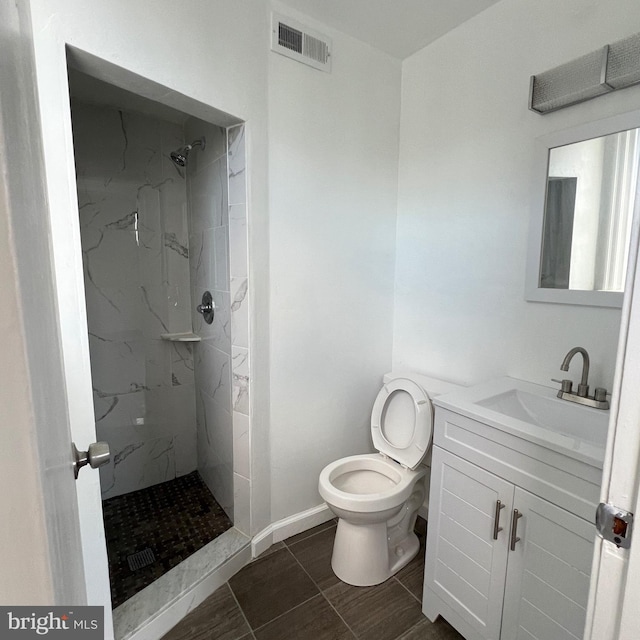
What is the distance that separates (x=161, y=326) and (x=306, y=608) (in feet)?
5.75

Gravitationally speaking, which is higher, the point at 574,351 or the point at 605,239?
the point at 605,239

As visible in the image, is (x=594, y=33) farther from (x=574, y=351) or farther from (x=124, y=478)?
(x=124, y=478)

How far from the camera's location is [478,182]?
1754 millimetres

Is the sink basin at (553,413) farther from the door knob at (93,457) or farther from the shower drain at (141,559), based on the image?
the shower drain at (141,559)

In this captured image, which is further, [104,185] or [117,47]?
[104,185]

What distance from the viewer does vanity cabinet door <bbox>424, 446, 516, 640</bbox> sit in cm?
121

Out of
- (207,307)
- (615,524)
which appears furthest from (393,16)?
(615,524)

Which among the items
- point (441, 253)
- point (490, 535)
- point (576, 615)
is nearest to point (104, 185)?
point (441, 253)

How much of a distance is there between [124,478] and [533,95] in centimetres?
293

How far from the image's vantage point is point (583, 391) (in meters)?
1.34

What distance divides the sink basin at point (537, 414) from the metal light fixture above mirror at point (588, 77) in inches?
44.3

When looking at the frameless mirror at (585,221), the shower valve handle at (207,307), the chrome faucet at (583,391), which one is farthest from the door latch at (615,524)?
the shower valve handle at (207,307)

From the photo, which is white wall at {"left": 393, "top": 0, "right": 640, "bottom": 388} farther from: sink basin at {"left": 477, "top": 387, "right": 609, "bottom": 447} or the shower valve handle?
the shower valve handle

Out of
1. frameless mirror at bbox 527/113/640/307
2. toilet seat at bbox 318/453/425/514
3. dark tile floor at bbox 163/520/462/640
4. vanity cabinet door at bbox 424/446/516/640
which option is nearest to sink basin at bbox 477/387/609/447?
vanity cabinet door at bbox 424/446/516/640
